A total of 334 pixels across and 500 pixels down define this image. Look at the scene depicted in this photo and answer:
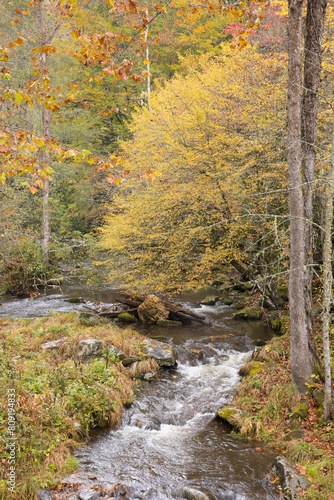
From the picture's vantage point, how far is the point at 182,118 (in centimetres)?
1083

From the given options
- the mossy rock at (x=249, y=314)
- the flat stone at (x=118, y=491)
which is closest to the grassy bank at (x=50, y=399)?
the flat stone at (x=118, y=491)

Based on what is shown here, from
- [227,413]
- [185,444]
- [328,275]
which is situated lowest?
[185,444]

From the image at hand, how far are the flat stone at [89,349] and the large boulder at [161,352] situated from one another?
140 centimetres

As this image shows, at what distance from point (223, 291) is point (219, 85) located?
874 cm

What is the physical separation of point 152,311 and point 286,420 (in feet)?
23.0

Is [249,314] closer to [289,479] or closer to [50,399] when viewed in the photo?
[289,479]

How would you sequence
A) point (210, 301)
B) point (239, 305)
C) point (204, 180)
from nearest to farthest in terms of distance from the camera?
1. point (204, 180)
2. point (239, 305)
3. point (210, 301)

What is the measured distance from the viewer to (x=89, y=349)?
801 cm

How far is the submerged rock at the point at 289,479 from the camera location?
14.7ft

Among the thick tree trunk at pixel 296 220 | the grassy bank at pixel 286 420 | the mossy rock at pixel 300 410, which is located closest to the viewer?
the grassy bank at pixel 286 420

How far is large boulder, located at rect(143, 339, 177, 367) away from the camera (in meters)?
8.84

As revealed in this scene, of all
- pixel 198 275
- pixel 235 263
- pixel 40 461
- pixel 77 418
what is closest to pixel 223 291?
pixel 235 263

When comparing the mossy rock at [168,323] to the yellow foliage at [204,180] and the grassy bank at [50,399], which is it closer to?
the yellow foliage at [204,180]

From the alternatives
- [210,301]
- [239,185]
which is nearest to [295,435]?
[239,185]
